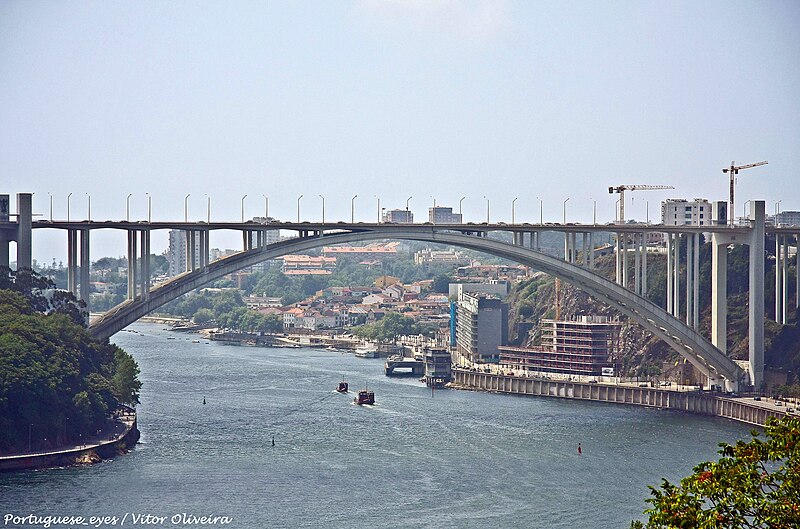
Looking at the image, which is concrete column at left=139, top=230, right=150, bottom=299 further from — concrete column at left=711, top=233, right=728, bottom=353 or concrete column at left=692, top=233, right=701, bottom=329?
concrete column at left=711, top=233, right=728, bottom=353

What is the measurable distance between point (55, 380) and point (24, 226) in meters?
7.12

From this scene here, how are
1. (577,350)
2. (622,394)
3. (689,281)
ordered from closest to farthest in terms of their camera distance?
(689,281), (622,394), (577,350)

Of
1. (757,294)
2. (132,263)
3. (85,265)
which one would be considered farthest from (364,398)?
(757,294)

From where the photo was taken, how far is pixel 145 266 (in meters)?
40.7

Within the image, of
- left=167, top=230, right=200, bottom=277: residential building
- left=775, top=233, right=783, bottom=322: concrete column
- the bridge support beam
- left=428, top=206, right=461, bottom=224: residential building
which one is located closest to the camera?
the bridge support beam

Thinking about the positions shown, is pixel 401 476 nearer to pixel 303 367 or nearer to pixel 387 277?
pixel 303 367

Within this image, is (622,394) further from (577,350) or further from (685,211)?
(685,211)

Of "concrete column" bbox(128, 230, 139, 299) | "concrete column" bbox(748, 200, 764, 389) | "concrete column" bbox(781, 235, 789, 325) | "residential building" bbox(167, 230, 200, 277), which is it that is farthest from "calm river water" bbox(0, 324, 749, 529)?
"residential building" bbox(167, 230, 200, 277)

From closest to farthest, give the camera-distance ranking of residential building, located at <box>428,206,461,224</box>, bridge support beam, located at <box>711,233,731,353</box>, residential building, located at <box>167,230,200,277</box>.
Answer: bridge support beam, located at <box>711,233,731,353</box> < residential building, located at <box>428,206,461,224</box> < residential building, located at <box>167,230,200,277</box>

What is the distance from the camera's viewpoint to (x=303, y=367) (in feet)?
198

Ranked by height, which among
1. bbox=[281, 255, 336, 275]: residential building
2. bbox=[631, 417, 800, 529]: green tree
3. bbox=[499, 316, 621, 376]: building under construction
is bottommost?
bbox=[499, 316, 621, 376]: building under construction

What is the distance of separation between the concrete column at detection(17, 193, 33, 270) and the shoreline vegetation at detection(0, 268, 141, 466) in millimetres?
1073

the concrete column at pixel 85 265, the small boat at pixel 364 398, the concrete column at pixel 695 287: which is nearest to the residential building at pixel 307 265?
the small boat at pixel 364 398

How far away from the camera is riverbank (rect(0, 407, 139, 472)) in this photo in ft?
104
